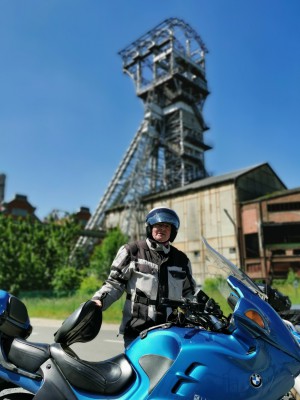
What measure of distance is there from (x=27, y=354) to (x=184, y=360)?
1.15 meters

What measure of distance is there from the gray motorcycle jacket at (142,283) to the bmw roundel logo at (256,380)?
3.20 ft

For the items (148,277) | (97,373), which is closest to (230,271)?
(148,277)

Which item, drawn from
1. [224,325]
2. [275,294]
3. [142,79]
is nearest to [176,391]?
[224,325]

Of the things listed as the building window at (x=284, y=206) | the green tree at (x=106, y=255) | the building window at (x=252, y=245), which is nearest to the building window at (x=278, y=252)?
the building window at (x=252, y=245)

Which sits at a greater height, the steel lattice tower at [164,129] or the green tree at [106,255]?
the steel lattice tower at [164,129]

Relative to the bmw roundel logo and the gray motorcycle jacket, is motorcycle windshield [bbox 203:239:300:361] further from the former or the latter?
the gray motorcycle jacket

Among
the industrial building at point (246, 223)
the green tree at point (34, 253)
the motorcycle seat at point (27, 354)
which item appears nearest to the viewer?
the motorcycle seat at point (27, 354)

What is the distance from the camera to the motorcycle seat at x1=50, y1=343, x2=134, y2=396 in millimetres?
2434

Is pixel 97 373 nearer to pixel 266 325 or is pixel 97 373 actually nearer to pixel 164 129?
pixel 266 325

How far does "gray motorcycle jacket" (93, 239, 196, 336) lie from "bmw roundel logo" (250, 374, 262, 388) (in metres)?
0.98

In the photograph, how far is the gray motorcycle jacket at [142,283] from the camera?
→ 310 centimetres

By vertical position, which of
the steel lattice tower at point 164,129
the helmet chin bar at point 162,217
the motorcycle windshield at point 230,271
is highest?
the steel lattice tower at point 164,129

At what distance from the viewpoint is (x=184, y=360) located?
230cm

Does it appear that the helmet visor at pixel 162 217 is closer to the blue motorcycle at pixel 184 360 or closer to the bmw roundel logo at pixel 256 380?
the blue motorcycle at pixel 184 360
